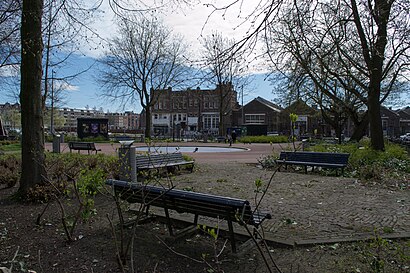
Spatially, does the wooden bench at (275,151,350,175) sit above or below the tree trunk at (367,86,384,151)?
below

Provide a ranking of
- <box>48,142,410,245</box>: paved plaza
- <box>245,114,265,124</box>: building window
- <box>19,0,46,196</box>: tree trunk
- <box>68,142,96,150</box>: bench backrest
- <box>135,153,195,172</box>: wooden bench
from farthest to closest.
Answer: <box>245,114,265,124</box>: building window, <box>68,142,96,150</box>: bench backrest, <box>135,153,195,172</box>: wooden bench, <box>19,0,46,196</box>: tree trunk, <box>48,142,410,245</box>: paved plaza

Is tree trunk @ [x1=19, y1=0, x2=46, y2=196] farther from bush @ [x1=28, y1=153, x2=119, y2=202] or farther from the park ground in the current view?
the park ground

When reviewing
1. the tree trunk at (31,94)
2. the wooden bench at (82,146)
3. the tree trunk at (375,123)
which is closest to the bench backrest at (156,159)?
the tree trunk at (31,94)

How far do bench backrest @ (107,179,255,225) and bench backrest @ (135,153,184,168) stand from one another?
3963mm

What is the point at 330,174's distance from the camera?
1138 centimetres

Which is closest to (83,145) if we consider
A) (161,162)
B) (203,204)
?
(161,162)

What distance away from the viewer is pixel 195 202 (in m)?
4.18

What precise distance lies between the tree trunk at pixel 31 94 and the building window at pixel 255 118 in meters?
67.5

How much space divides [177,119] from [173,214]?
78093 millimetres

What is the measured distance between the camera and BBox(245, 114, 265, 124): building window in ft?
239

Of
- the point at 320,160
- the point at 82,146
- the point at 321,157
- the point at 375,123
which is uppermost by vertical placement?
the point at 375,123

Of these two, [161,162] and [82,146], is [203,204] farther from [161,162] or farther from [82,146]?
[82,146]

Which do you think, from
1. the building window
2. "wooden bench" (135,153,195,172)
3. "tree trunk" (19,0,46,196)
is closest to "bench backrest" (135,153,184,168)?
"wooden bench" (135,153,195,172)

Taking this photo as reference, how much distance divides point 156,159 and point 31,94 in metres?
4.71
